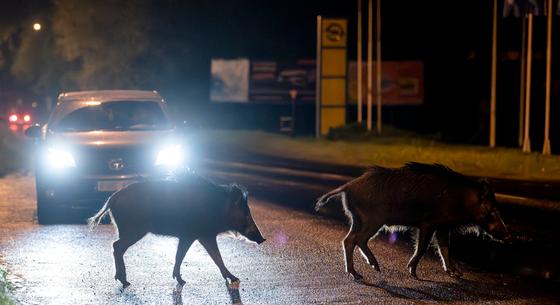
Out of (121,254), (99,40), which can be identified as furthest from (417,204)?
(99,40)

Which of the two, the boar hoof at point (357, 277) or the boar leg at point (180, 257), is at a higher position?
the boar leg at point (180, 257)

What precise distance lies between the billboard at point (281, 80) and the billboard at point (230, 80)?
315 mm

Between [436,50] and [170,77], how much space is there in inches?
478

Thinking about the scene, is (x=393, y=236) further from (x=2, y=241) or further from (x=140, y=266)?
(x=2, y=241)

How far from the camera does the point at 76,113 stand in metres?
16.0

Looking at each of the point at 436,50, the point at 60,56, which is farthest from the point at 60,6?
the point at 436,50

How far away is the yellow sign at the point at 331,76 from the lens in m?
36.9

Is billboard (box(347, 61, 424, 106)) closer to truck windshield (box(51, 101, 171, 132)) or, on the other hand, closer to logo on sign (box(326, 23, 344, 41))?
logo on sign (box(326, 23, 344, 41))

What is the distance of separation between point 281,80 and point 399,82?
4.41m

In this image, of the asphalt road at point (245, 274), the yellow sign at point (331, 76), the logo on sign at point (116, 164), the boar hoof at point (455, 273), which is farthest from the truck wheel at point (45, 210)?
the yellow sign at point (331, 76)

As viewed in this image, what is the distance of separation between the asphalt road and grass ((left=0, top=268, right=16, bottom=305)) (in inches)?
4.3

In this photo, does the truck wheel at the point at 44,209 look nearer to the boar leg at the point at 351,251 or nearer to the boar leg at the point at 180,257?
the boar leg at the point at 180,257

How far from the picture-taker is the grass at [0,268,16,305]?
819cm

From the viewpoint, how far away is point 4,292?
870 cm
